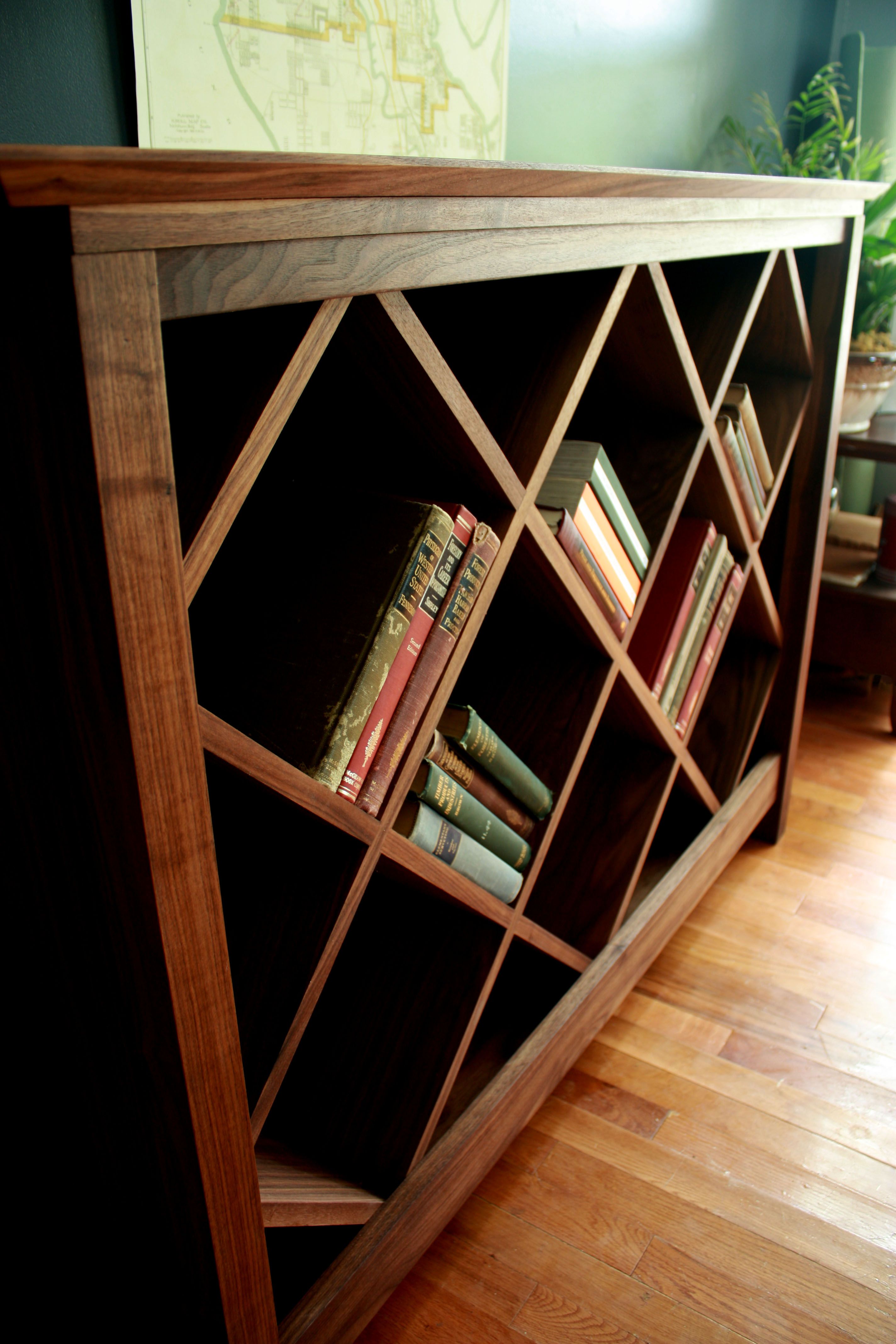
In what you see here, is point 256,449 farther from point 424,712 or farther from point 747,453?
point 747,453

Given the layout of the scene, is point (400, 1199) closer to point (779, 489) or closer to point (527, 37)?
point (779, 489)

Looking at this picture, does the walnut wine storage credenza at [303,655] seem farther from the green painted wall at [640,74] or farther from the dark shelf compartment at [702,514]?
the green painted wall at [640,74]

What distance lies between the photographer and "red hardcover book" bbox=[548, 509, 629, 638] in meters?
0.92

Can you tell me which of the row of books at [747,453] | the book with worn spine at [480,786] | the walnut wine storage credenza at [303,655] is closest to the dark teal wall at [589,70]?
the walnut wine storage credenza at [303,655]

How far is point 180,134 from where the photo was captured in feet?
2.81

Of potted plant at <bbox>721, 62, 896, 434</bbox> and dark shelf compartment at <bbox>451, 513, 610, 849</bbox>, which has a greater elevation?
potted plant at <bbox>721, 62, 896, 434</bbox>

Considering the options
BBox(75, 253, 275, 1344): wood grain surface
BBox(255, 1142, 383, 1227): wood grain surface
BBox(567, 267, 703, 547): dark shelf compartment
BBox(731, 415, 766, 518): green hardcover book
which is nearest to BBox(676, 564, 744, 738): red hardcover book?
BBox(731, 415, 766, 518): green hardcover book

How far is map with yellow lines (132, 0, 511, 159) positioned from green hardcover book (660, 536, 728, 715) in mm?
646

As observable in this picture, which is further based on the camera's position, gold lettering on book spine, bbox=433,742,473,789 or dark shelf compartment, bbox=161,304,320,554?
gold lettering on book spine, bbox=433,742,473,789

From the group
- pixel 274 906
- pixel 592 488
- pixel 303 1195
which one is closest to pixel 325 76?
pixel 592 488

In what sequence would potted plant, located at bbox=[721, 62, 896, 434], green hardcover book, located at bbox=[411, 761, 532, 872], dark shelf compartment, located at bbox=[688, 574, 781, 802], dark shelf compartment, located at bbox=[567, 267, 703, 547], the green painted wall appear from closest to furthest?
green hardcover book, located at bbox=[411, 761, 532, 872], dark shelf compartment, located at bbox=[567, 267, 703, 547], the green painted wall, dark shelf compartment, located at bbox=[688, 574, 781, 802], potted plant, located at bbox=[721, 62, 896, 434]

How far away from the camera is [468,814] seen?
35.0 inches

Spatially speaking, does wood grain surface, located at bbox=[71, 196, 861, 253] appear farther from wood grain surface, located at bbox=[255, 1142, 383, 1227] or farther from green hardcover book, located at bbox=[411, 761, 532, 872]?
wood grain surface, located at bbox=[255, 1142, 383, 1227]

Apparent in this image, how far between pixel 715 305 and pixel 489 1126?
3.36 feet
